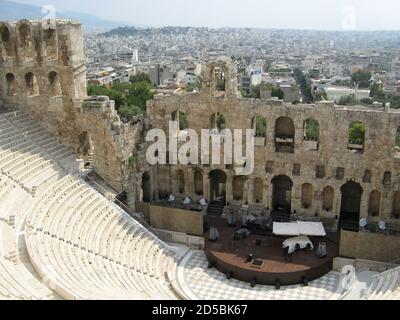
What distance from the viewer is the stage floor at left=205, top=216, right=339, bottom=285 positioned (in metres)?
23.4

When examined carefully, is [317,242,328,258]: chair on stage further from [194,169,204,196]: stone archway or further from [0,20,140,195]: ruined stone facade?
[0,20,140,195]: ruined stone facade

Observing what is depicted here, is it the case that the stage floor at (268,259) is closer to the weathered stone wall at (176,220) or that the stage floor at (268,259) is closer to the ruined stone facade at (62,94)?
the weathered stone wall at (176,220)

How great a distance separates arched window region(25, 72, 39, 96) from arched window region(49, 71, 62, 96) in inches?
43.7

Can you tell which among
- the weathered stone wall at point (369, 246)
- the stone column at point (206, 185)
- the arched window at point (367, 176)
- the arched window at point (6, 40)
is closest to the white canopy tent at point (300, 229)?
the weathered stone wall at point (369, 246)

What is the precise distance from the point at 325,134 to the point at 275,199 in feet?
18.5

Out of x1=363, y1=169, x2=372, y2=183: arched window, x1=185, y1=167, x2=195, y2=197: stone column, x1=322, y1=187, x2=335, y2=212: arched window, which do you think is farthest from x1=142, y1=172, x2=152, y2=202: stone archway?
x1=363, y1=169, x2=372, y2=183: arched window

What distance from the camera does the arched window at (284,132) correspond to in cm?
2914

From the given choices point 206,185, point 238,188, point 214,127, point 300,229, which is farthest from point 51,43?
point 300,229

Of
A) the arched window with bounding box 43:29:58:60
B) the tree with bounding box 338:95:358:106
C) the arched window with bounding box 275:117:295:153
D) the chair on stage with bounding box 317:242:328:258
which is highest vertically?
the arched window with bounding box 43:29:58:60

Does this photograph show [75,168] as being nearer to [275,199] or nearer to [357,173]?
[275,199]

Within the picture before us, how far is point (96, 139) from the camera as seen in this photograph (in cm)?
2869

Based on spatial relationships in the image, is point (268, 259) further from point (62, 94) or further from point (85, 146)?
point (62, 94)

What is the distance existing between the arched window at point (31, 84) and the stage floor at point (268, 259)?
1464 centimetres
